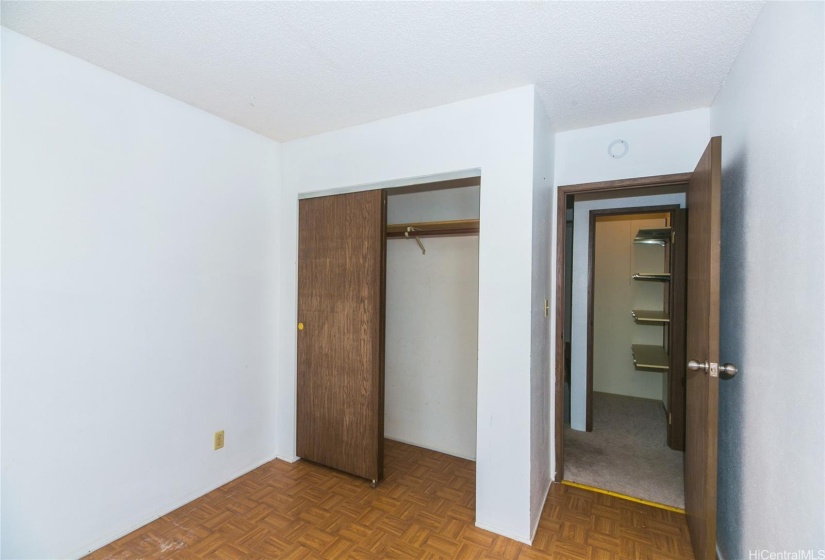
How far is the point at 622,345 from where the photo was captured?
4.82 meters

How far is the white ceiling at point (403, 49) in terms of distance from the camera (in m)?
1.48

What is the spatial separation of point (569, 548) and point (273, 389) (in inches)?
84.8

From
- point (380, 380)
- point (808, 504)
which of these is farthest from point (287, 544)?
point (808, 504)

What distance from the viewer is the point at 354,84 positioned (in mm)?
2051

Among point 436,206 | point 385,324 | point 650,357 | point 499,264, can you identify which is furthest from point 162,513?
point 650,357

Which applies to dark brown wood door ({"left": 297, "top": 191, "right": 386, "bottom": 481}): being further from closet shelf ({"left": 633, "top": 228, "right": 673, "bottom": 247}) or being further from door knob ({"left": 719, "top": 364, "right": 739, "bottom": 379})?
closet shelf ({"left": 633, "top": 228, "right": 673, "bottom": 247})

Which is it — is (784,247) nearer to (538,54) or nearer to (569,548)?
(538,54)

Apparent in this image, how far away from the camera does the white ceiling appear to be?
1.48 metres

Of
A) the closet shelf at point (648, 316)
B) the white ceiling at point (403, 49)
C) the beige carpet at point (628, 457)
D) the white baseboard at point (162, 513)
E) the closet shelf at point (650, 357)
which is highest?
the white ceiling at point (403, 49)

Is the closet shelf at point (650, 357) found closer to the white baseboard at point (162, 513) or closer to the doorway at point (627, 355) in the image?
the doorway at point (627, 355)

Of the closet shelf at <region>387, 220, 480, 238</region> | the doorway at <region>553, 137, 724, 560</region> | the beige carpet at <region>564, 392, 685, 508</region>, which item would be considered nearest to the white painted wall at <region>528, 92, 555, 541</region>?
the beige carpet at <region>564, 392, 685, 508</region>

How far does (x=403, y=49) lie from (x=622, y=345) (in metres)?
4.47

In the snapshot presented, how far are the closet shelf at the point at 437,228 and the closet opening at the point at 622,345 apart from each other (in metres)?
0.63

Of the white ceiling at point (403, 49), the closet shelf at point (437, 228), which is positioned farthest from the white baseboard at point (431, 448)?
the white ceiling at point (403, 49)
